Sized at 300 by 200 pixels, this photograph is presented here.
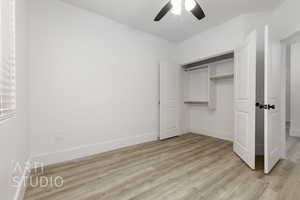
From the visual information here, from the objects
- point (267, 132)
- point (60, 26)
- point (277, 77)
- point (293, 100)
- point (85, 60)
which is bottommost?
point (267, 132)

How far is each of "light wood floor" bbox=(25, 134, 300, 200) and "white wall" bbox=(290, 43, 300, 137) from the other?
8.11 ft

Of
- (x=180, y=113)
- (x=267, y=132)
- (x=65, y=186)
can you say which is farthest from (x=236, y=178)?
(x=180, y=113)

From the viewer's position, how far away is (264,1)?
230cm

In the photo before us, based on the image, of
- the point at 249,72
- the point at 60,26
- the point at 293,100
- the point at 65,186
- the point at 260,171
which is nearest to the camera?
the point at 65,186

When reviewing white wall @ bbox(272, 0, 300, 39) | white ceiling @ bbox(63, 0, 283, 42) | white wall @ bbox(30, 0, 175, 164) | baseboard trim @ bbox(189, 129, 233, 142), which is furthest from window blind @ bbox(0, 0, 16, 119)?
baseboard trim @ bbox(189, 129, 233, 142)

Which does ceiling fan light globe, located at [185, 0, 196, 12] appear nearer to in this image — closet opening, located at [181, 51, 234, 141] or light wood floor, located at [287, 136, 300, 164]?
closet opening, located at [181, 51, 234, 141]

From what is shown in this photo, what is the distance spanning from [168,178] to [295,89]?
4.85 meters

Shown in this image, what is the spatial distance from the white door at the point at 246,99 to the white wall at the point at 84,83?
1912 millimetres

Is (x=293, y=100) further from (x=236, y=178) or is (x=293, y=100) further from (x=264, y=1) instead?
(x=236, y=178)

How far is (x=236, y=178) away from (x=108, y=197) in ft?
5.35

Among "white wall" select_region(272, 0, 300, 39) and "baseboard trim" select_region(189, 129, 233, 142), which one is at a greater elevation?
"white wall" select_region(272, 0, 300, 39)

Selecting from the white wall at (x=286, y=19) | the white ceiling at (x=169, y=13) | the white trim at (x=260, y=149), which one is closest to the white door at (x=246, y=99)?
the white trim at (x=260, y=149)

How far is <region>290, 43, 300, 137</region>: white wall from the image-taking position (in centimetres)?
377

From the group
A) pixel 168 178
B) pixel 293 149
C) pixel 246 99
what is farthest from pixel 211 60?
pixel 168 178
